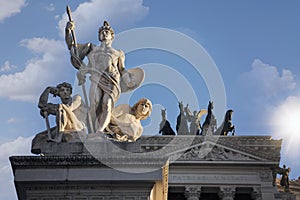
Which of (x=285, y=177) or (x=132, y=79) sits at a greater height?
(x=285, y=177)

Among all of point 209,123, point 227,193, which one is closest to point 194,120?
point 209,123

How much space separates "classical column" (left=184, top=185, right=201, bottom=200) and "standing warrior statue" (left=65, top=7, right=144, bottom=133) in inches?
1223

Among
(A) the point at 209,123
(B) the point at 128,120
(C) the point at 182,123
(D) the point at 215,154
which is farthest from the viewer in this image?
(C) the point at 182,123

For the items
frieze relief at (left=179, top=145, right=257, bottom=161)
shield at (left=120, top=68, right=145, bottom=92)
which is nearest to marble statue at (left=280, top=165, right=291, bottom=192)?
frieze relief at (left=179, top=145, right=257, bottom=161)

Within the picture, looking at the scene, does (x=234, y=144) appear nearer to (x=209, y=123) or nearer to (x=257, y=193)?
(x=209, y=123)

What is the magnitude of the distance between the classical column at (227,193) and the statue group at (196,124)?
4.06 meters

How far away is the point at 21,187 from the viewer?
27.1ft

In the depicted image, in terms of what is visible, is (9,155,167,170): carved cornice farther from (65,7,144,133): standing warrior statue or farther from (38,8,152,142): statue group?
(65,7,144,133): standing warrior statue

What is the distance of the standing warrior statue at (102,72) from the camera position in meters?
9.60

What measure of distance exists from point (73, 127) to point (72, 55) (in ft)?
4.58

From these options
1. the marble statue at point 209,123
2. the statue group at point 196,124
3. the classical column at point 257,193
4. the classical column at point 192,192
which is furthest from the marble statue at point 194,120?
the classical column at point 257,193

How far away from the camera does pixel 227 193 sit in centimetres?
4072

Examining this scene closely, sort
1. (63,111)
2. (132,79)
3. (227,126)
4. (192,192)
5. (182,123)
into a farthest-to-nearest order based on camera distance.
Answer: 1. (227,126)
2. (182,123)
3. (192,192)
4. (132,79)
5. (63,111)

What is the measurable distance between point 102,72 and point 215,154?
33.0m
